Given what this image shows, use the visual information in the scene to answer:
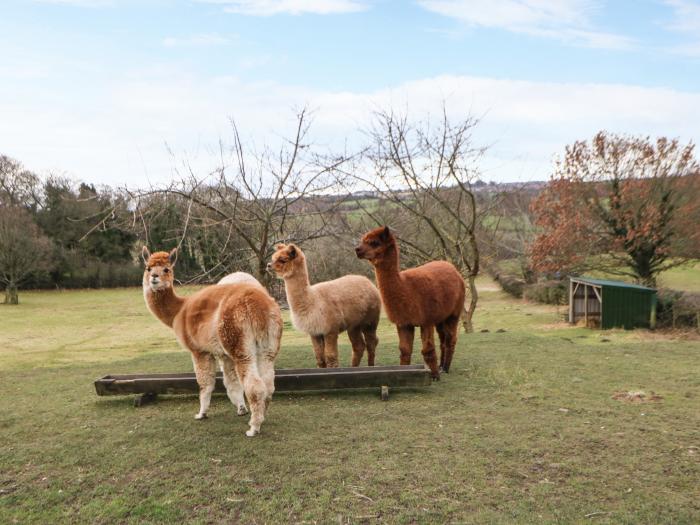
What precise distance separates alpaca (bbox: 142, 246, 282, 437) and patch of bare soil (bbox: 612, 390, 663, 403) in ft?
15.0

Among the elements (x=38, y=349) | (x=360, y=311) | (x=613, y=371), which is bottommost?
(x=38, y=349)

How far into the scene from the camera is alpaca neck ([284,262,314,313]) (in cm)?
732

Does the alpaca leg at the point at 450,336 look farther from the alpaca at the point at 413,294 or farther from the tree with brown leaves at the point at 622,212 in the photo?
the tree with brown leaves at the point at 622,212

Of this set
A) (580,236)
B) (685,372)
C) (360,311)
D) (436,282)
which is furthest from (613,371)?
(580,236)

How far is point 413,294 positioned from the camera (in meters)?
7.30

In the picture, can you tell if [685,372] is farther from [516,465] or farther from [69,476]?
[69,476]

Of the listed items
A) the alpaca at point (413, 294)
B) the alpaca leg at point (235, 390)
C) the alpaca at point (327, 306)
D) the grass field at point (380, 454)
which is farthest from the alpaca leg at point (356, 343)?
the alpaca leg at point (235, 390)

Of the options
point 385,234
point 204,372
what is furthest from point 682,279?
point 204,372

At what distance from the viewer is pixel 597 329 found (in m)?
16.9

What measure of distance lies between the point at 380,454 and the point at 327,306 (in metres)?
Answer: 2.85

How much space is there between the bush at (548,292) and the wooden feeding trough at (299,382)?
2000 centimetres

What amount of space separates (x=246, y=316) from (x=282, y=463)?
1424mm

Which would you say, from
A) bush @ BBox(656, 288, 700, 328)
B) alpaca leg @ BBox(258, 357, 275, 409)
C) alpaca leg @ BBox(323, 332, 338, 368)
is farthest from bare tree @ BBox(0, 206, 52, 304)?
bush @ BBox(656, 288, 700, 328)

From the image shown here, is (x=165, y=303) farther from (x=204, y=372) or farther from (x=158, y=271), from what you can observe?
(x=204, y=372)
